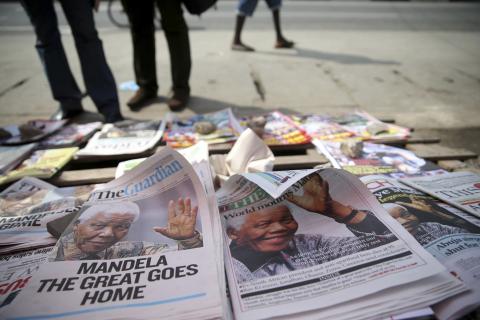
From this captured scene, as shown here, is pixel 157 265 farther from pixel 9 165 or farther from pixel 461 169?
pixel 461 169

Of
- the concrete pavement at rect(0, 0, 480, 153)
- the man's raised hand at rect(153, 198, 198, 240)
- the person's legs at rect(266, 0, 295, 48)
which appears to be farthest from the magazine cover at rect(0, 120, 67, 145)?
the person's legs at rect(266, 0, 295, 48)

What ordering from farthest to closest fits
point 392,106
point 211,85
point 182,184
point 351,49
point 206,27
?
point 206,27 < point 351,49 < point 211,85 < point 392,106 < point 182,184

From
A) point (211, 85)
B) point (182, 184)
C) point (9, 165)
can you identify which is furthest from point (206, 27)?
point (182, 184)

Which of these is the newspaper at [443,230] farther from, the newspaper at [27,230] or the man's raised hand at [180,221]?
the newspaper at [27,230]

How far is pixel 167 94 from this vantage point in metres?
2.13

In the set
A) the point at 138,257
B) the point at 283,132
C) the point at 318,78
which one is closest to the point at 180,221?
the point at 138,257

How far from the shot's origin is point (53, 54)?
63.4 inches

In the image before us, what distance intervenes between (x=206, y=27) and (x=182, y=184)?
14.2ft

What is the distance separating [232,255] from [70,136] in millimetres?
1027

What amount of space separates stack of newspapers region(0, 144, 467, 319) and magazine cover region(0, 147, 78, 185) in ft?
1.11

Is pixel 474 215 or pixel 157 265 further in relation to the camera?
pixel 474 215

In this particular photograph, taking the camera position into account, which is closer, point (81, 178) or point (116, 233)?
point (116, 233)

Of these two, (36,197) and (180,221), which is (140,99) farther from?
(180,221)

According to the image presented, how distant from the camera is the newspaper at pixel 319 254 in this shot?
0.55 m
